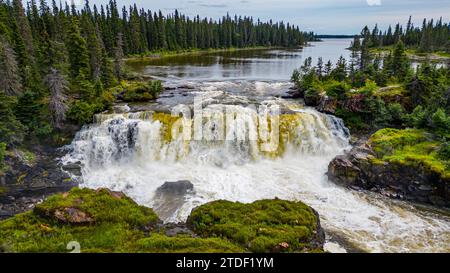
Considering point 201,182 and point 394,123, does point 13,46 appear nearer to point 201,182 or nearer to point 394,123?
point 201,182

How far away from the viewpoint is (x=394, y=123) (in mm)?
31078

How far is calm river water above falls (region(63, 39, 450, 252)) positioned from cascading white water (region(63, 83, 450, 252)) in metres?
0.06

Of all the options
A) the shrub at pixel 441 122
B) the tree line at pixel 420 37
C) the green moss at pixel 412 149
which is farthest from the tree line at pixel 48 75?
the tree line at pixel 420 37

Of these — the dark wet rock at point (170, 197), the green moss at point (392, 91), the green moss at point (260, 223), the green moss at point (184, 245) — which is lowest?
the dark wet rock at point (170, 197)

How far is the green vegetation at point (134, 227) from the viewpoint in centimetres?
1180

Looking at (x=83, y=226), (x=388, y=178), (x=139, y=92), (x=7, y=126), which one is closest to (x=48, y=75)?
(x=7, y=126)

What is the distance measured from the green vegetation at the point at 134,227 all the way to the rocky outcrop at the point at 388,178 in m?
9.96

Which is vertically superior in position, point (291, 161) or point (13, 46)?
point (13, 46)

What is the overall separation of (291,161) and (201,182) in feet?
28.9

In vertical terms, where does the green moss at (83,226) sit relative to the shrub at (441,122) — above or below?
below

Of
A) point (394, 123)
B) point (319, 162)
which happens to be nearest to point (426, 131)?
point (394, 123)

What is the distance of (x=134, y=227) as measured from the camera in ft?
45.0

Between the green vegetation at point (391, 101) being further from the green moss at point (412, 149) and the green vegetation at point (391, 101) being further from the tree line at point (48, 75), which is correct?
the tree line at point (48, 75)

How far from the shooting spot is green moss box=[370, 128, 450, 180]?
21.7 m
